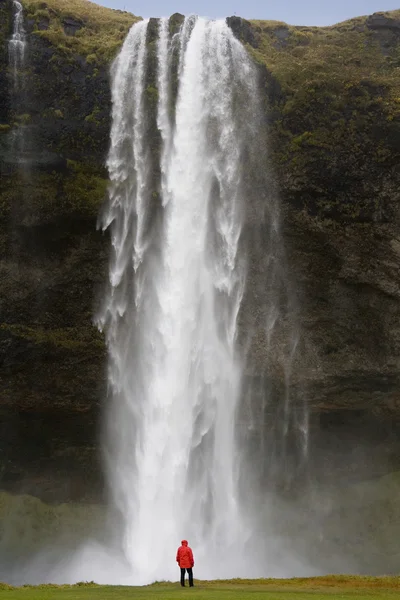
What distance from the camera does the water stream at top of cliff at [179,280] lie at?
85.0 feet

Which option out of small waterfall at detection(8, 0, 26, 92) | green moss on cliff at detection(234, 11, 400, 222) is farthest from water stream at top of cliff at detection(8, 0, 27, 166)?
green moss on cliff at detection(234, 11, 400, 222)

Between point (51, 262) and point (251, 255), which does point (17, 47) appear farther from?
point (251, 255)

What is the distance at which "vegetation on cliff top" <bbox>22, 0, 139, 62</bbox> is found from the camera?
29125mm

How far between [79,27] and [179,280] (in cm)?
1353

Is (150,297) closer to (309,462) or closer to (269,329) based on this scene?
(269,329)

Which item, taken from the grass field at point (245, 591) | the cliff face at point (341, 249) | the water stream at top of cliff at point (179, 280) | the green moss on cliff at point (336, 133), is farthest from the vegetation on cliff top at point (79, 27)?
the grass field at point (245, 591)

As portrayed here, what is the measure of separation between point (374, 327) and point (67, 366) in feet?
44.1

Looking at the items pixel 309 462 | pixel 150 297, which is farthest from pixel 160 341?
pixel 309 462

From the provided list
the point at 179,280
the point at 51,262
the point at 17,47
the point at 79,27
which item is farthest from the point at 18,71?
the point at 179,280

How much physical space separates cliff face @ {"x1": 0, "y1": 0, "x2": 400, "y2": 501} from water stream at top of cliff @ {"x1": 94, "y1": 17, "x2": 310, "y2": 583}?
926 mm

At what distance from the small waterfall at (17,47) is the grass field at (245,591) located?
20780 mm

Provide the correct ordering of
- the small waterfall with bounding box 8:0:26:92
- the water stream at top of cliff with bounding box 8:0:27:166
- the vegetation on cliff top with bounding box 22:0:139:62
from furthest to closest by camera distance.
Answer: the vegetation on cliff top with bounding box 22:0:139:62 → the small waterfall with bounding box 8:0:26:92 → the water stream at top of cliff with bounding box 8:0:27:166

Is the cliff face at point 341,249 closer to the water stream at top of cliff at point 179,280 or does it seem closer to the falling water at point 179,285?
the water stream at top of cliff at point 179,280

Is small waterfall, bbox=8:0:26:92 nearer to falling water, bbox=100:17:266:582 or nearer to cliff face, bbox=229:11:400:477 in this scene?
falling water, bbox=100:17:266:582
